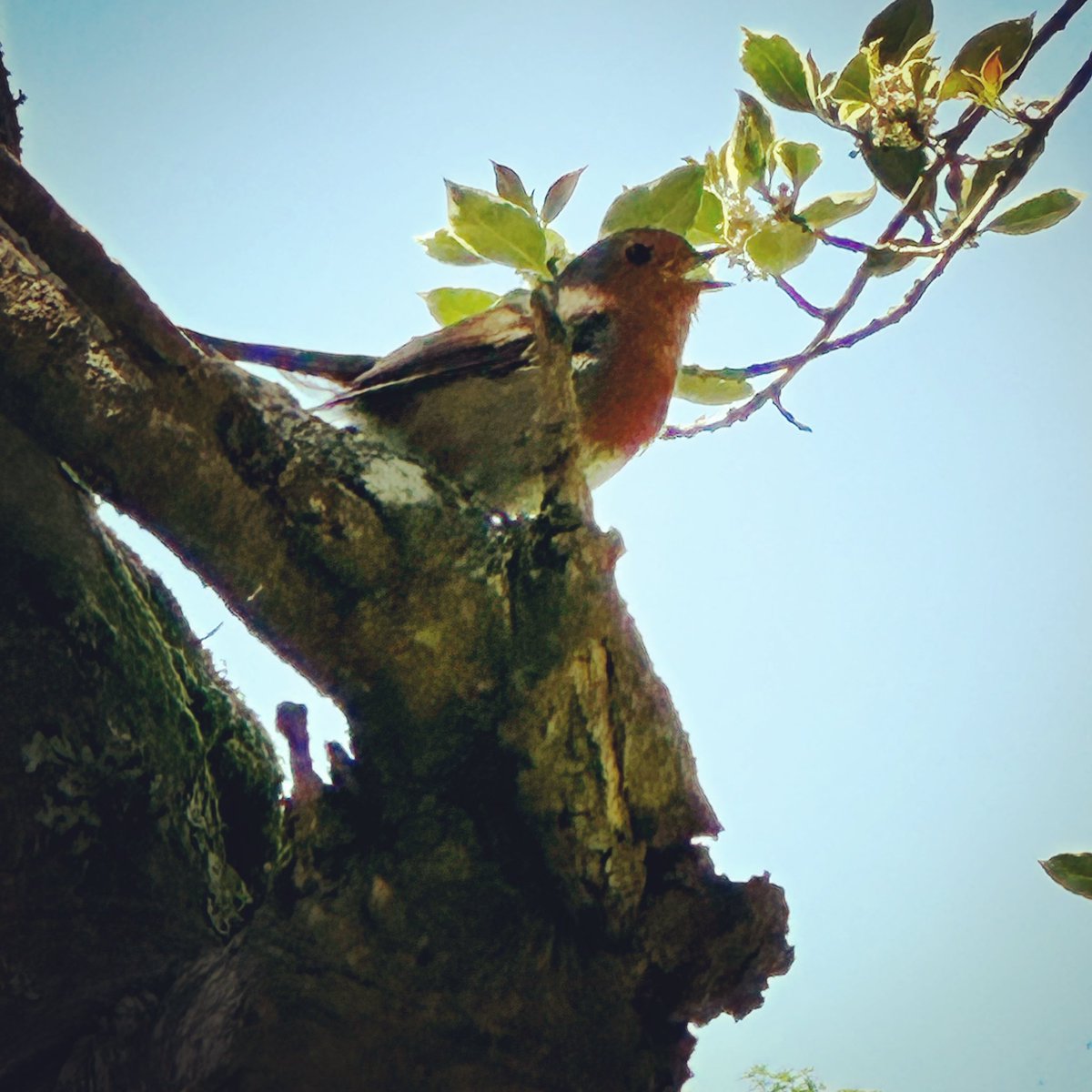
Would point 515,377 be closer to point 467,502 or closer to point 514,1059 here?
point 467,502

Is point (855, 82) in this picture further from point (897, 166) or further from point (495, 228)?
point (495, 228)

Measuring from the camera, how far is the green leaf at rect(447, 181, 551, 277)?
2.03 meters

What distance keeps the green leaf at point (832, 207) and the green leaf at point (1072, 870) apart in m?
1.53

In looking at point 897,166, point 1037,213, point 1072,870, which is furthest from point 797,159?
point 1072,870

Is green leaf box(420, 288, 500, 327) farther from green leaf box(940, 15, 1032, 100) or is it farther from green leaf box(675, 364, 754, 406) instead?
green leaf box(940, 15, 1032, 100)

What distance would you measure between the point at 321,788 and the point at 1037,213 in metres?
2.01

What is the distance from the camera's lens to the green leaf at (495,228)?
80.0 inches

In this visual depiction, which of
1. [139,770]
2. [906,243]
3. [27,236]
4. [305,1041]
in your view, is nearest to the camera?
[305,1041]

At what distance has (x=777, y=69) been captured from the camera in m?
2.15

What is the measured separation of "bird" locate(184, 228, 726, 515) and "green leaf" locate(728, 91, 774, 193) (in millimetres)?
193

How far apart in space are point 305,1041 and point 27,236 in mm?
1110

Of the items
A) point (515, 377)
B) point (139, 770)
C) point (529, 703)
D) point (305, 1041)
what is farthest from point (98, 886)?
point (515, 377)

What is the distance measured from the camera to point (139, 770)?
114 cm

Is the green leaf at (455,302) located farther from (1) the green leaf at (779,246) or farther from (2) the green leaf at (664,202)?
(1) the green leaf at (779,246)
